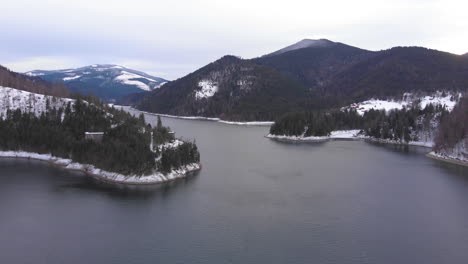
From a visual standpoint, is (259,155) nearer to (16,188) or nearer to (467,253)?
(16,188)

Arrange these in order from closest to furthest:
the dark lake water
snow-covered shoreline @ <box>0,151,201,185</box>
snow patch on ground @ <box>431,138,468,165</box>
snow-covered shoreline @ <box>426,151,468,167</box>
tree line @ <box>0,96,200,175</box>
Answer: the dark lake water, snow-covered shoreline @ <box>0,151,201,185</box>, tree line @ <box>0,96,200,175</box>, snow-covered shoreline @ <box>426,151,468,167</box>, snow patch on ground @ <box>431,138,468,165</box>

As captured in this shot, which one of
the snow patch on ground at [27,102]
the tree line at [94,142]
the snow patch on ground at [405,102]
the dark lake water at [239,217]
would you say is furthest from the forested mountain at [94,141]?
the snow patch on ground at [405,102]

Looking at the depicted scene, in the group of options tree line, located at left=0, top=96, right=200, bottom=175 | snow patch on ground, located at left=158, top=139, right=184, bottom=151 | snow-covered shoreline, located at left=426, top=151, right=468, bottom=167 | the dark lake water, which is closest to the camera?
the dark lake water

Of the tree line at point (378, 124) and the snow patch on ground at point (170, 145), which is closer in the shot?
the snow patch on ground at point (170, 145)

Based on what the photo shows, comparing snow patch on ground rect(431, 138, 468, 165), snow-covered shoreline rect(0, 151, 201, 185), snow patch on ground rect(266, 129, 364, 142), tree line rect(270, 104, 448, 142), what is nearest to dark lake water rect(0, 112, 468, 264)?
snow-covered shoreline rect(0, 151, 201, 185)

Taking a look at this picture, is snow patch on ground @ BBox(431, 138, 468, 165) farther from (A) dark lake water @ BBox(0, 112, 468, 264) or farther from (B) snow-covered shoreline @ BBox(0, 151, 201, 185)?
(B) snow-covered shoreline @ BBox(0, 151, 201, 185)

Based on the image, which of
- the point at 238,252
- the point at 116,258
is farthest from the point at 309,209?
the point at 116,258

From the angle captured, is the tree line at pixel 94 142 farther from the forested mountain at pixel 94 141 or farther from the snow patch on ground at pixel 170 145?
the snow patch on ground at pixel 170 145
